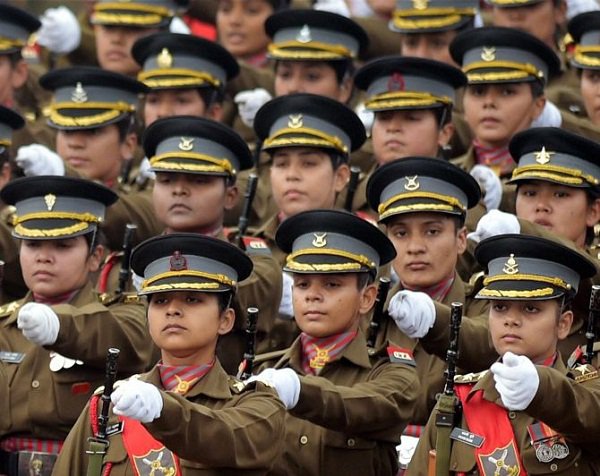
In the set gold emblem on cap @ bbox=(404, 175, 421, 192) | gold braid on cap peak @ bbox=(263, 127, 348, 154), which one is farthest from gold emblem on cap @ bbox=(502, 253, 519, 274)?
gold braid on cap peak @ bbox=(263, 127, 348, 154)

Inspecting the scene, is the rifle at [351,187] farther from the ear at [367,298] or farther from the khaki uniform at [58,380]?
the ear at [367,298]

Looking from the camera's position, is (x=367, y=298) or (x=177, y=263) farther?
(x=367, y=298)

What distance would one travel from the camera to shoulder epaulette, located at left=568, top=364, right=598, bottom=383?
38.6 feet

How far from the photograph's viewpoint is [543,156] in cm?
1374

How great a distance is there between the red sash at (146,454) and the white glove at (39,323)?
0.93m

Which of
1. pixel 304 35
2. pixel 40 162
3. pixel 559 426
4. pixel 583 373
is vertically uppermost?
pixel 304 35

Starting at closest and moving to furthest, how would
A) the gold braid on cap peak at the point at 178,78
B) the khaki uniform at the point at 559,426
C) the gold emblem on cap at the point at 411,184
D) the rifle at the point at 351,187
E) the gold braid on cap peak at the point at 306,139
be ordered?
the khaki uniform at the point at 559,426 → the gold emblem on cap at the point at 411,184 → the gold braid on cap peak at the point at 306,139 → the rifle at the point at 351,187 → the gold braid on cap peak at the point at 178,78

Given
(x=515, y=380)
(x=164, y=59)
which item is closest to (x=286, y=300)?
(x=164, y=59)

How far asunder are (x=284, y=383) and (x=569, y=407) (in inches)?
58.5

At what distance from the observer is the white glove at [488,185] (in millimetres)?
14625

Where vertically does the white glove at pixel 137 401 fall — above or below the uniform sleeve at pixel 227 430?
above

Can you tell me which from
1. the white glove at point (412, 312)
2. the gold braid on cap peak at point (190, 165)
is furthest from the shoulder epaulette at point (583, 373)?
the gold braid on cap peak at point (190, 165)

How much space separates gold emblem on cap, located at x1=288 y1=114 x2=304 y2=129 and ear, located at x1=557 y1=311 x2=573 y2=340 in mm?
3257

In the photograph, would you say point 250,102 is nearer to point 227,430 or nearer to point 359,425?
point 359,425
